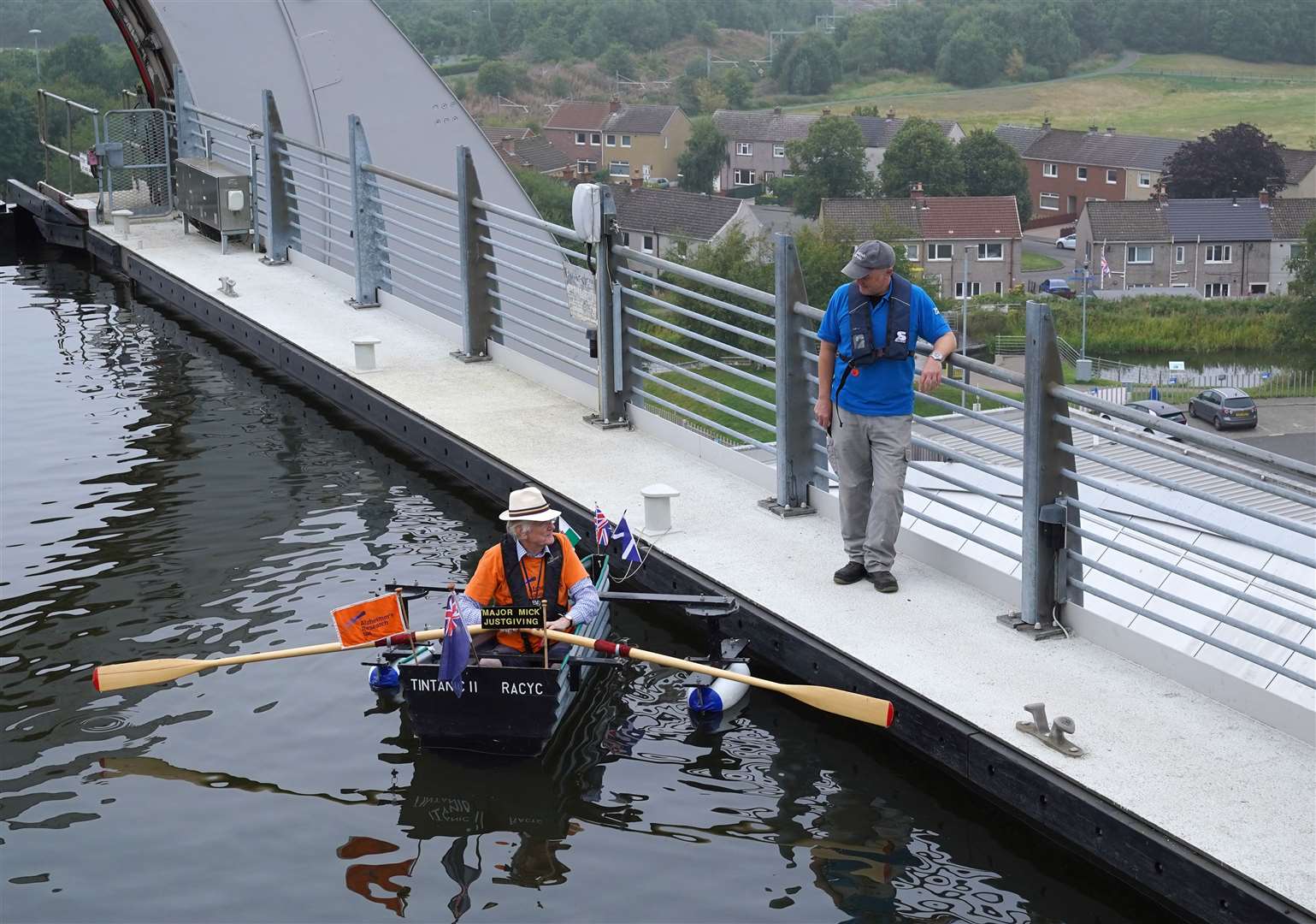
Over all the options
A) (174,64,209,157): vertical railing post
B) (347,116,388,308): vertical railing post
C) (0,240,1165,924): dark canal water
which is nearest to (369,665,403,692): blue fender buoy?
(0,240,1165,924): dark canal water

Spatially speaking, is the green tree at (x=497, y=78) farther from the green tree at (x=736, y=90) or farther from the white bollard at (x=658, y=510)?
the white bollard at (x=658, y=510)

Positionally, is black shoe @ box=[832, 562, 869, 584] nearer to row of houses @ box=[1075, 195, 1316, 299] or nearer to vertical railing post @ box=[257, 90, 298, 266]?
vertical railing post @ box=[257, 90, 298, 266]

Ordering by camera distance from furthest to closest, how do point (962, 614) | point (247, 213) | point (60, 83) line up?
1. point (60, 83)
2. point (247, 213)
3. point (962, 614)

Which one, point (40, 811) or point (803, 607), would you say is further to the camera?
point (803, 607)

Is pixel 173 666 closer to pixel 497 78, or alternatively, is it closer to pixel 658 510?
pixel 658 510

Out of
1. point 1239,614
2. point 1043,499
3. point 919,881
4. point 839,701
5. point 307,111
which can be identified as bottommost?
point 1239,614

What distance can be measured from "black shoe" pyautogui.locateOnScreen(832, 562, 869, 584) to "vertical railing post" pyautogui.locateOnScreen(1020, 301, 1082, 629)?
1.01 meters

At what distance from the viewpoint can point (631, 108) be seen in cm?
17588

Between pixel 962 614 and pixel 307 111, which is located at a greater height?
pixel 307 111

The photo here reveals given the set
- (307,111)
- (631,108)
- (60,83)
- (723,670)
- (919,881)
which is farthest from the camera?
(631,108)

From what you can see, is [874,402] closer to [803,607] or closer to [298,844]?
[803,607]

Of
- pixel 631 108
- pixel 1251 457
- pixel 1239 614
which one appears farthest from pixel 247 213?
pixel 631 108

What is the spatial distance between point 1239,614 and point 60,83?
119522mm

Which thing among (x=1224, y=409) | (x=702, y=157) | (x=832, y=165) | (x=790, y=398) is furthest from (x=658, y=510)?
(x=702, y=157)
